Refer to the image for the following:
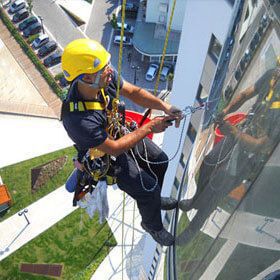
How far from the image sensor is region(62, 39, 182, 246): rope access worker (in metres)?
6.59

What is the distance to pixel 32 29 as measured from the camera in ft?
118

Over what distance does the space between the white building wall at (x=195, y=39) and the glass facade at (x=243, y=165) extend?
7.40ft

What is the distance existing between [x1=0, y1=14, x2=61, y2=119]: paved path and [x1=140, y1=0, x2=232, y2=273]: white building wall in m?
21.6

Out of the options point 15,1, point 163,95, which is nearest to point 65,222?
point 163,95

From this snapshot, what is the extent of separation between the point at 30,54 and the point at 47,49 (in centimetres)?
147

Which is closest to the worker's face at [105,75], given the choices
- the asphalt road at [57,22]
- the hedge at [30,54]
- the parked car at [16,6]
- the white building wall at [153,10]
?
the hedge at [30,54]

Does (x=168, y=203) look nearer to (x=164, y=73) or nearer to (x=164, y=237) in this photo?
(x=164, y=237)

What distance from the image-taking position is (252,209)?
→ 11.6 ft

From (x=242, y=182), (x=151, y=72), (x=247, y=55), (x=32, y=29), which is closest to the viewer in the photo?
(x=242, y=182)

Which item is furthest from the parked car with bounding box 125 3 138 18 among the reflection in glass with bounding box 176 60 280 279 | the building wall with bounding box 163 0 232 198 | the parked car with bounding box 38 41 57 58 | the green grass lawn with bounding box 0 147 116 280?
the reflection in glass with bounding box 176 60 280 279

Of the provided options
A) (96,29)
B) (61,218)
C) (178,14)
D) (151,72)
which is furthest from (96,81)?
(96,29)

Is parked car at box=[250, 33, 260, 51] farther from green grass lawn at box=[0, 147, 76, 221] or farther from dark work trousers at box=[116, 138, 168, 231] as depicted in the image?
green grass lawn at box=[0, 147, 76, 221]

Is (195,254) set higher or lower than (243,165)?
lower

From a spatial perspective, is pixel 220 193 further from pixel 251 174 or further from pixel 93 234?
pixel 93 234
